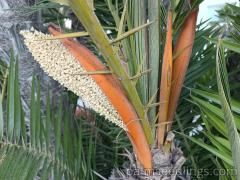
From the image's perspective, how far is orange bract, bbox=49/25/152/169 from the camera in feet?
1.54

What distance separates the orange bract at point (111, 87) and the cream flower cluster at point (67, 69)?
1 cm

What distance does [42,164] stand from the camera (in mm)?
651

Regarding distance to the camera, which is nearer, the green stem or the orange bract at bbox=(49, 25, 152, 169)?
the green stem

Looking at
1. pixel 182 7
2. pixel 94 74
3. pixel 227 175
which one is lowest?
pixel 227 175

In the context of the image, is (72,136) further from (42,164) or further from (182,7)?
(182,7)

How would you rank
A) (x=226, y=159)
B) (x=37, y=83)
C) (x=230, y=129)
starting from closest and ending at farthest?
1. (x=230, y=129)
2. (x=226, y=159)
3. (x=37, y=83)

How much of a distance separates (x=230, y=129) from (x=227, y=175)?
0.28m

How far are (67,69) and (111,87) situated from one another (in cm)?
7

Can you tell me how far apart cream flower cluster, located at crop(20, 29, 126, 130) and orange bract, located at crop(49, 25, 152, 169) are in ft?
0.04

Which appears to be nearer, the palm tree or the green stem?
the green stem

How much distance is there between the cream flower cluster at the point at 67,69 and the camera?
50cm

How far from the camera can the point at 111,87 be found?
47 centimetres

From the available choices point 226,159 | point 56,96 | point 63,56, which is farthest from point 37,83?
point 226,159

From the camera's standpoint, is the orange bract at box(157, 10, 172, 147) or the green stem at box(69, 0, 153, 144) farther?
the orange bract at box(157, 10, 172, 147)
